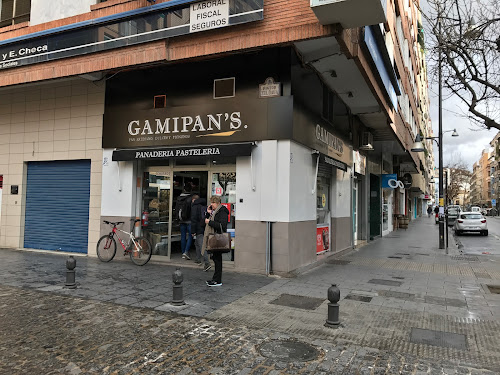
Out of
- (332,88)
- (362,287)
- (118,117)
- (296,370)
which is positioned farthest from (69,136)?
(296,370)

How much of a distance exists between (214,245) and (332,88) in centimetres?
588

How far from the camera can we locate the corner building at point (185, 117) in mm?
8211

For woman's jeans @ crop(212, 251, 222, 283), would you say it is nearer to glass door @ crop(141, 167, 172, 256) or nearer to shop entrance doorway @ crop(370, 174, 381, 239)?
glass door @ crop(141, 167, 172, 256)

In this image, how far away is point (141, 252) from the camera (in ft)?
31.1

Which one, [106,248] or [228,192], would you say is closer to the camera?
[228,192]

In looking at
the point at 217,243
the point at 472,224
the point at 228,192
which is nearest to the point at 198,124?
the point at 228,192

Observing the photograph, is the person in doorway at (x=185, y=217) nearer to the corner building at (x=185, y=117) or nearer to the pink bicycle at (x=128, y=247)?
the corner building at (x=185, y=117)

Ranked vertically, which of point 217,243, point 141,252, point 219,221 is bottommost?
point 141,252

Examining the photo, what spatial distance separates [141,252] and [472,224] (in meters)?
21.3

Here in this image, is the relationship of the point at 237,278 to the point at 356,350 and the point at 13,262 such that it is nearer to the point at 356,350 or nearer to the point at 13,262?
the point at 356,350

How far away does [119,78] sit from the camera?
10406mm

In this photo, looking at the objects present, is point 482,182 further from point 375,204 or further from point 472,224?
point 375,204

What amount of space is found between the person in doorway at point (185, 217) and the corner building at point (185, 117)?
0.42 meters

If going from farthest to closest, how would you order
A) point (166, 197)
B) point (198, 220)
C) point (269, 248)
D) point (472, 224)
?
1. point (472, 224)
2. point (166, 197)
3. point (198, 220)
4. point (269, 248)
